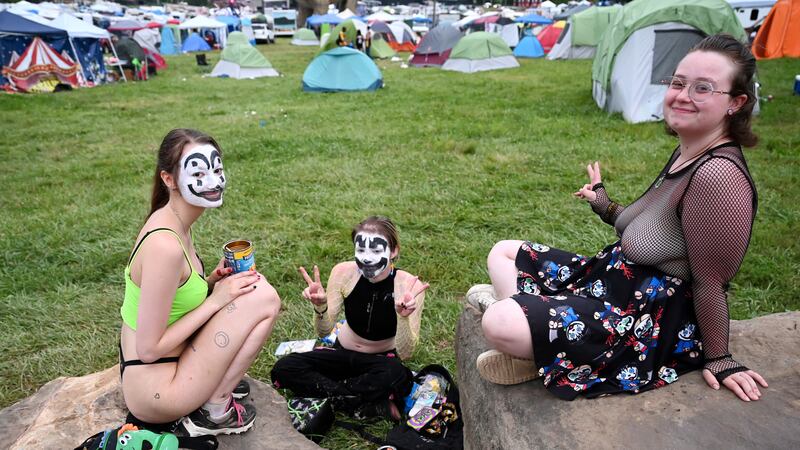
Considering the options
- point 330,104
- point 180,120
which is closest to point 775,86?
point 330,104

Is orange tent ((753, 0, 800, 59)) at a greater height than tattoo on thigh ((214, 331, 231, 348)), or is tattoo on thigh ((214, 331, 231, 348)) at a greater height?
orange tent ((753, 0, 800, 59))

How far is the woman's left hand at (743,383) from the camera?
1979 mm

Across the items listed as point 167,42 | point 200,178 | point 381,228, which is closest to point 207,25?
point 167,42

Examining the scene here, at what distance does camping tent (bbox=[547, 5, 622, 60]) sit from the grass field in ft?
30.9

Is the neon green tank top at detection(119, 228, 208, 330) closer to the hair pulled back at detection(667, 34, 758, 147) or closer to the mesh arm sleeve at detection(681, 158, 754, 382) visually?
the mesh arm sleeve at detection(681, 158, 754, 382)

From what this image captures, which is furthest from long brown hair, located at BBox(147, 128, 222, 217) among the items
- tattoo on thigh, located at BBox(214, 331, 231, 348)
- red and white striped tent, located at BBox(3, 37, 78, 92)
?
red and white striped tent, located at BBox(3, 37, 78, 92)

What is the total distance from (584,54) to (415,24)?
2338 centimetres

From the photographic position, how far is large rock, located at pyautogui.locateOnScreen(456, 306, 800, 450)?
183cm

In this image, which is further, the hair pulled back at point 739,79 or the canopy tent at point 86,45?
the canopy tent at point 86,45

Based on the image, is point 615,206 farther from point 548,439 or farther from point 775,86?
point 775,86

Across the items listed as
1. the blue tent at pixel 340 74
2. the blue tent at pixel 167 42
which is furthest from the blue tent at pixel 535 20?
the blue tent at pixel 167 42

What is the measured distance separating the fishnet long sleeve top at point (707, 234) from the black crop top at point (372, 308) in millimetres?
1232

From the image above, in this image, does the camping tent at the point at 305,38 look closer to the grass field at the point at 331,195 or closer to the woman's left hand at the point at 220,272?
the grass field at the point at 331,195

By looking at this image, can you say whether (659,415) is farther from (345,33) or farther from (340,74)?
(345,33)
